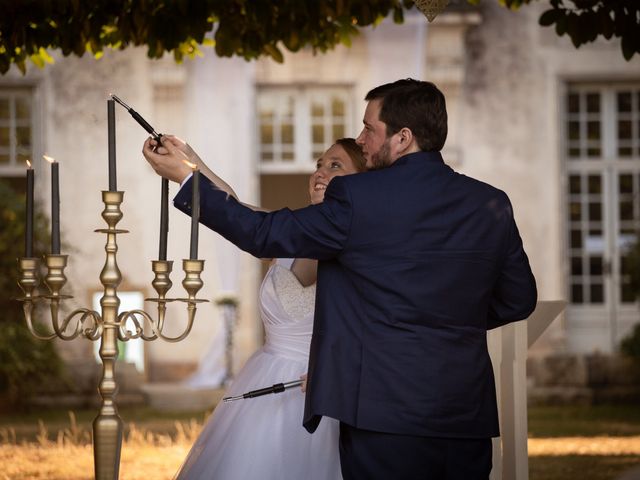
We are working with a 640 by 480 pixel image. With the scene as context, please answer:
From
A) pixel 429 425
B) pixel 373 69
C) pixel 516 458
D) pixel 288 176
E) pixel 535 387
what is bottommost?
pixel 535 387

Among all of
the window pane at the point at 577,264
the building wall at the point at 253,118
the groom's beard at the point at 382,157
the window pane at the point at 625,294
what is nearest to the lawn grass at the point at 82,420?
the building wall at the point at 253,118

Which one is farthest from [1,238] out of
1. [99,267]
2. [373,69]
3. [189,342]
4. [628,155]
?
[628,155]

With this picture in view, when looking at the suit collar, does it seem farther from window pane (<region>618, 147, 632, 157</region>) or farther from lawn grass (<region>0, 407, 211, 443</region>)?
window pane (<region>618, 147, 632, 157</region>)

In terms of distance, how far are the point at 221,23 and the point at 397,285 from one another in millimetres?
3404

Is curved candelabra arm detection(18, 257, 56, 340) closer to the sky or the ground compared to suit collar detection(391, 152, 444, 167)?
closer to the ground

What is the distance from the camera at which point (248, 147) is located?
1221cm

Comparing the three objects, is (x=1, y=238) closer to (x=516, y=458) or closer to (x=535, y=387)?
(x=535, y=387)

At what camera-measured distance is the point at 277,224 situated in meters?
2.77

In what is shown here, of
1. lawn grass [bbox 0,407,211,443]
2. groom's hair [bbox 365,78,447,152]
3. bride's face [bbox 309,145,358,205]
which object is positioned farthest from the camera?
lawn grass [bbox 0,407,211,443]

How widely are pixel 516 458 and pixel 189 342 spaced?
804 cm

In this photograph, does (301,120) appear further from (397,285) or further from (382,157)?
(397,285)

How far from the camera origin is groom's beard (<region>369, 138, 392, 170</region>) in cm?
295

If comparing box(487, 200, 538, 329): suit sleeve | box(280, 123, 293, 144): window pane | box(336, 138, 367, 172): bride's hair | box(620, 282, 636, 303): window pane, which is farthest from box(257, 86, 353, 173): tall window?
box(487, 200, 538, 329): suit sleeve

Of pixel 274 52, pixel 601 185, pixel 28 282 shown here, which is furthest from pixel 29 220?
pixel 601 185
